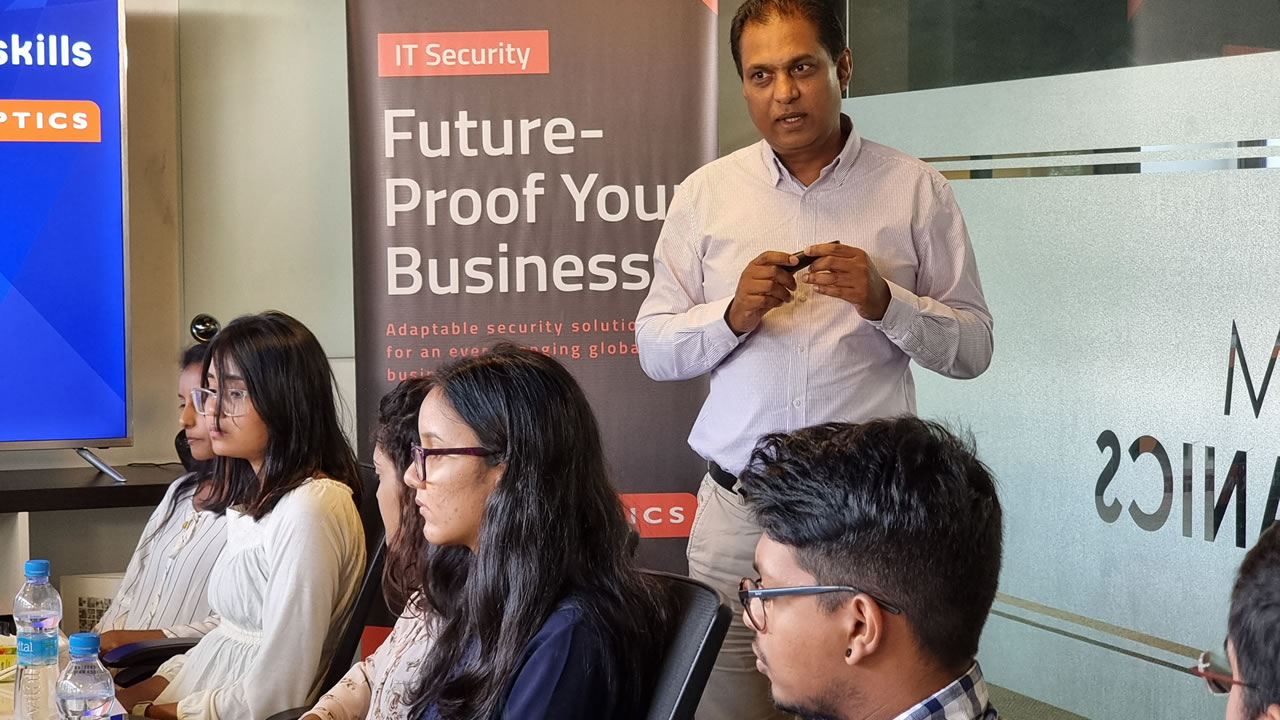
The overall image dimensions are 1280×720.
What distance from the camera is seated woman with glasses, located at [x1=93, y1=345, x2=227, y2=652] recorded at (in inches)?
113

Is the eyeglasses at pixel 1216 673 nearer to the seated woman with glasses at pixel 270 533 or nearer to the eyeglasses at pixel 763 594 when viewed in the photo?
the eyeglasses at pixel 763 594

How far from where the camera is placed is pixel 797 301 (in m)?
2.51

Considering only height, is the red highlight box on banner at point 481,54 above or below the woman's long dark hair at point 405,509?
above

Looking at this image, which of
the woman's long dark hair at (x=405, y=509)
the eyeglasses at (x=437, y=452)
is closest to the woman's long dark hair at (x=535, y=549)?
the eyeglasses at (x=437, y=452)

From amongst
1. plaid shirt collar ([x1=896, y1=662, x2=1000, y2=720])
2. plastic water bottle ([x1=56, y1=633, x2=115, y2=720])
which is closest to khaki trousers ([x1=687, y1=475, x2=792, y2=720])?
plastic water bottle ([x1=56, y1=633, x2=115, y2=720])

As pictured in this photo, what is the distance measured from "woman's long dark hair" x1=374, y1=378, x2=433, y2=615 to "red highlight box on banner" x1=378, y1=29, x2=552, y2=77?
1586mm

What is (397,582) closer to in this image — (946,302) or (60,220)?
(946,302)

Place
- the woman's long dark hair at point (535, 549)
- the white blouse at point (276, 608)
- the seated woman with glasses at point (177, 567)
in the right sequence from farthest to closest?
the seated woman with glasses at point (177, 567), the white blouse at point (276, 608), the woman's long dark hair at point (535, 549)

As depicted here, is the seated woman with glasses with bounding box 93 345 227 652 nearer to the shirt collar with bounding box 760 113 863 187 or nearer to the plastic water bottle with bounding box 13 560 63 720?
the plastic water bottle with bounding box 13 560 63 720

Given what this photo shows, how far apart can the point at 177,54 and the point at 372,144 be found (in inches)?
39.4

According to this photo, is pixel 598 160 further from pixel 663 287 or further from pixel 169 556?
pixel 169 556

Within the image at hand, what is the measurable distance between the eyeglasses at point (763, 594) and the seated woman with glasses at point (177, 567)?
1792 mm

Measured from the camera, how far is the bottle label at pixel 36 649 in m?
1.87

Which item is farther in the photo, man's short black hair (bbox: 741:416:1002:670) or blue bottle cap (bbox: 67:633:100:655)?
blue bottle cap (bbox: 67:633:100:655)
